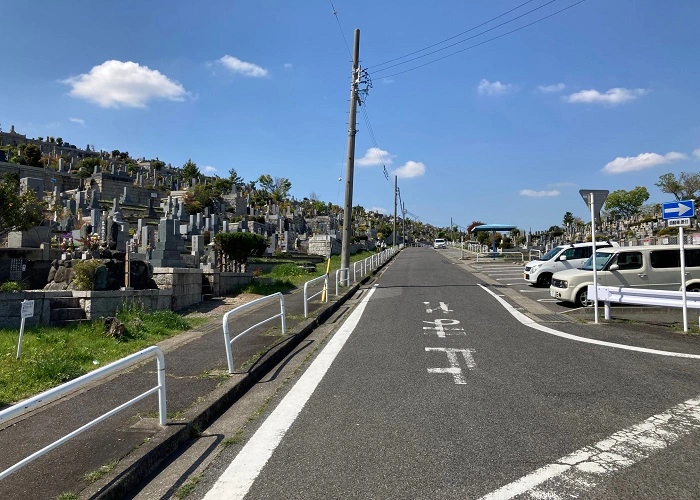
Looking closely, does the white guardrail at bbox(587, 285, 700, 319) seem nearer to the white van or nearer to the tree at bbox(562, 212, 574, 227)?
the white van

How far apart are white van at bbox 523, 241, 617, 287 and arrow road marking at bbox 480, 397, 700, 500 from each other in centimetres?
1448

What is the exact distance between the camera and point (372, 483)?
354 cm

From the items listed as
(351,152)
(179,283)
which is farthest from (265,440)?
(351,152)

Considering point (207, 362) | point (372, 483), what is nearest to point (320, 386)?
point (207, 362)

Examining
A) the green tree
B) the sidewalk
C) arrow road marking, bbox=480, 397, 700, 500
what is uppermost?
the green tree

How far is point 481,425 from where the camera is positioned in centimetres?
466

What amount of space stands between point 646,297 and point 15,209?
16846mm

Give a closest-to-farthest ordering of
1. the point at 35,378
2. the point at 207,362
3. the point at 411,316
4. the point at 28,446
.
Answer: the point at 28,446 → the point at 35,378 → the point at 207,362 → the point at 411,316

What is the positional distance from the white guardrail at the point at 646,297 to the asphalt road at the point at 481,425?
1431mm

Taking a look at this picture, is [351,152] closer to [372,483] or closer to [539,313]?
[539,313]

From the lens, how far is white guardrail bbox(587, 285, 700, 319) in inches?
384

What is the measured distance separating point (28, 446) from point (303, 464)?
7.59 feet

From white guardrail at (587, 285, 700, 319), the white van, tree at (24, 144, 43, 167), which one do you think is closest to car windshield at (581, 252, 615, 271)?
white guardrail at (587, 285, 700, 319)

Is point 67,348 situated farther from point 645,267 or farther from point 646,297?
point 645,267
